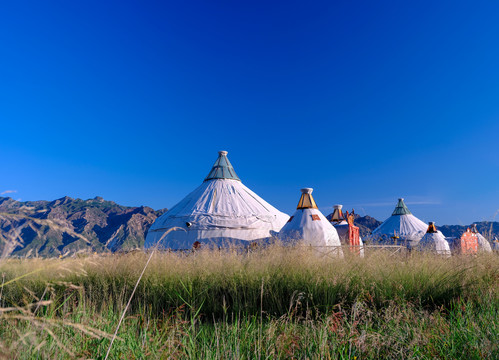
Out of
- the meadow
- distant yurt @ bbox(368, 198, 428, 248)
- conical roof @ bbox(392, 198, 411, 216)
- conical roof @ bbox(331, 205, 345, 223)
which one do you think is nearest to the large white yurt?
conical roof @ bbox(331, 205, 345, 223)

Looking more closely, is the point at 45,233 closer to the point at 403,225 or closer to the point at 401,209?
the point at 403,225

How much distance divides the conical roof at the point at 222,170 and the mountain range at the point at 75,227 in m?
6.02

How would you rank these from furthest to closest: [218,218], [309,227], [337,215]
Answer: [337,215], [218,218], [309,227]

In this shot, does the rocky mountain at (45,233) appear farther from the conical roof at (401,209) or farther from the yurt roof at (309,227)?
the conical roof at (401,209)

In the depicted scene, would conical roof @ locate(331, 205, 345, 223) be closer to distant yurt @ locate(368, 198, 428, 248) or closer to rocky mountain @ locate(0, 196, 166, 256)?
distant yurt @ locate(368, 198, 428, 248)

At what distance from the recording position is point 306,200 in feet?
46.0

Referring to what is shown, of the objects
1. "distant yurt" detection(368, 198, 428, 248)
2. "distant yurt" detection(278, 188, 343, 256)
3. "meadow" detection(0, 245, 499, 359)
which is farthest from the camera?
"distant yurt" detection(368, 198, 428, 248)

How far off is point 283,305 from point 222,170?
54.1 ft

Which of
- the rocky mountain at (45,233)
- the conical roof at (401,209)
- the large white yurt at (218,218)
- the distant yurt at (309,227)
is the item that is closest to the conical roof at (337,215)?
the large white yurt at (218,218)

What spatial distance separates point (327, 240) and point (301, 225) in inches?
43.8

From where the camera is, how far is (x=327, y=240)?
1267 centimetres

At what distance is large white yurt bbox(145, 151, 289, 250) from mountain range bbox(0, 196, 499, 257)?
3046 mm

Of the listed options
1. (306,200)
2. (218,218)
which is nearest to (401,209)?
(306,200)

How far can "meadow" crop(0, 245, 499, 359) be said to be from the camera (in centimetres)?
262
